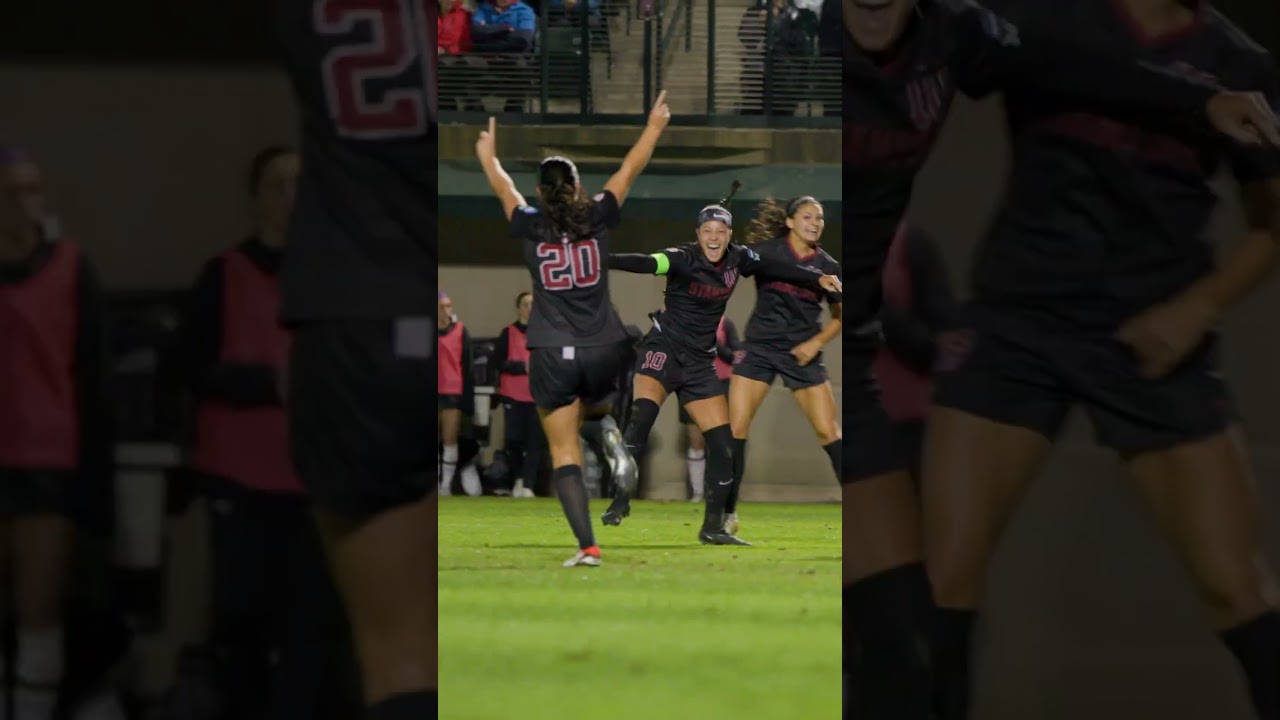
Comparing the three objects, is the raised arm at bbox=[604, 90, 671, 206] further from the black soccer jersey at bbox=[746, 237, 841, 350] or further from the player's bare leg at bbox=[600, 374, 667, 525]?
the player's bare leg at bbox=[600, 374, 667, 525]

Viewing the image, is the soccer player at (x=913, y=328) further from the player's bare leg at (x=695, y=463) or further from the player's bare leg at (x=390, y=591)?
the player's bare leg at (x=695, y=463)

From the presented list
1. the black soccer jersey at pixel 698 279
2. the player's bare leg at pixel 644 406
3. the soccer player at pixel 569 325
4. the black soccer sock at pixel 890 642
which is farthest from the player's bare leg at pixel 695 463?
the black soccer sock at pixel 890 642

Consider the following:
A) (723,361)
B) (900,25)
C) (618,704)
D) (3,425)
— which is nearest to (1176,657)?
(618,704)

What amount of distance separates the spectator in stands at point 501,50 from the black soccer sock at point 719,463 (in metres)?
1.88

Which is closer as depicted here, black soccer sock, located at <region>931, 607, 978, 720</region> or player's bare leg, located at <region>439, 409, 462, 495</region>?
black soccer sock, located at <region>931, 607, 978, 720</region>

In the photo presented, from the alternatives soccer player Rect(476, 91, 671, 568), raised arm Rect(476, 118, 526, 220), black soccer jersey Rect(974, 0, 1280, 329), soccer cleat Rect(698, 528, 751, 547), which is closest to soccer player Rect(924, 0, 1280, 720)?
black soccer jersey Rect(974, 0, 1280, 329)

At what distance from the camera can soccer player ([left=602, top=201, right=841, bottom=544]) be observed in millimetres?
4676

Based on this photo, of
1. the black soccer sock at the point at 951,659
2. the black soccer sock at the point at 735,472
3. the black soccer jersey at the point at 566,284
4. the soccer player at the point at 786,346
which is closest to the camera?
the black soccer sock at the point at 951,659

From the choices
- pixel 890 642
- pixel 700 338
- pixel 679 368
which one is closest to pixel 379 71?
pixel 890 642

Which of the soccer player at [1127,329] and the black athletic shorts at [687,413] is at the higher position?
the soccer player at [1127,329]

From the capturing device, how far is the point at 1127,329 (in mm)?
2721

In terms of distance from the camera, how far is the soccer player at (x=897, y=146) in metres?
2.72

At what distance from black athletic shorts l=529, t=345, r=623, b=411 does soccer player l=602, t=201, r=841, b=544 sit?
314mm

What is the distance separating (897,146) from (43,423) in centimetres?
165
